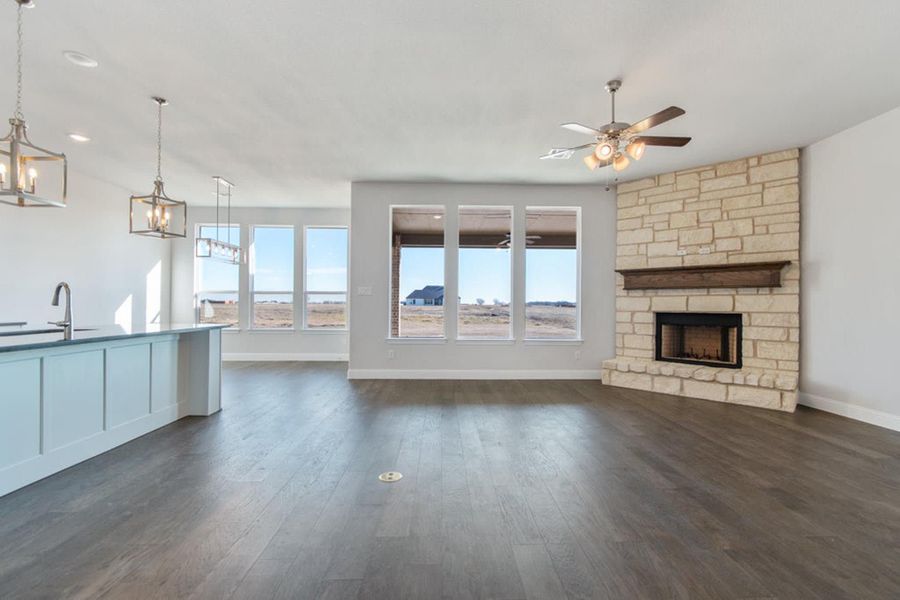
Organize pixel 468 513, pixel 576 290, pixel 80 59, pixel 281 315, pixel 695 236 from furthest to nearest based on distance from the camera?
pixel 281 315 → pixel 576 290 → pixel 695 236 → pixel 80 59 → pixel 468 513

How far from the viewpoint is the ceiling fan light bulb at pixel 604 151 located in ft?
10.6

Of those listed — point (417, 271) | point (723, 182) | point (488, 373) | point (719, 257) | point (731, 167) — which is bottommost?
point (488, 373)

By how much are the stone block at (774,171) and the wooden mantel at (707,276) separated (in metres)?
1.03

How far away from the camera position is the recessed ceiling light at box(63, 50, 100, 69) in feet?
9.32

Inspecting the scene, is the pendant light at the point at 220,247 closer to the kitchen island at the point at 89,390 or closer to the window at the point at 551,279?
the kitchen island at the point at 89,390

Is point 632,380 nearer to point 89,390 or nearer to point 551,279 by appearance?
point 551,279

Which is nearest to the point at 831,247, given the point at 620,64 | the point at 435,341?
the point at 620,64

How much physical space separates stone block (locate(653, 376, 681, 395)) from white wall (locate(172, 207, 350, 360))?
535 cm

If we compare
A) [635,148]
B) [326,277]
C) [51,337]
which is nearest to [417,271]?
[326,277]

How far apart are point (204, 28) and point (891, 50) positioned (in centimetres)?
469

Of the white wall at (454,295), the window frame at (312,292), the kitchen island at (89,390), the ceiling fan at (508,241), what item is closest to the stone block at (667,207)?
the white wall at (454,295)

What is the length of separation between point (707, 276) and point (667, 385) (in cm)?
149

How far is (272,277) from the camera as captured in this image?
7.82 meters

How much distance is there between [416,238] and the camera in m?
6.52
